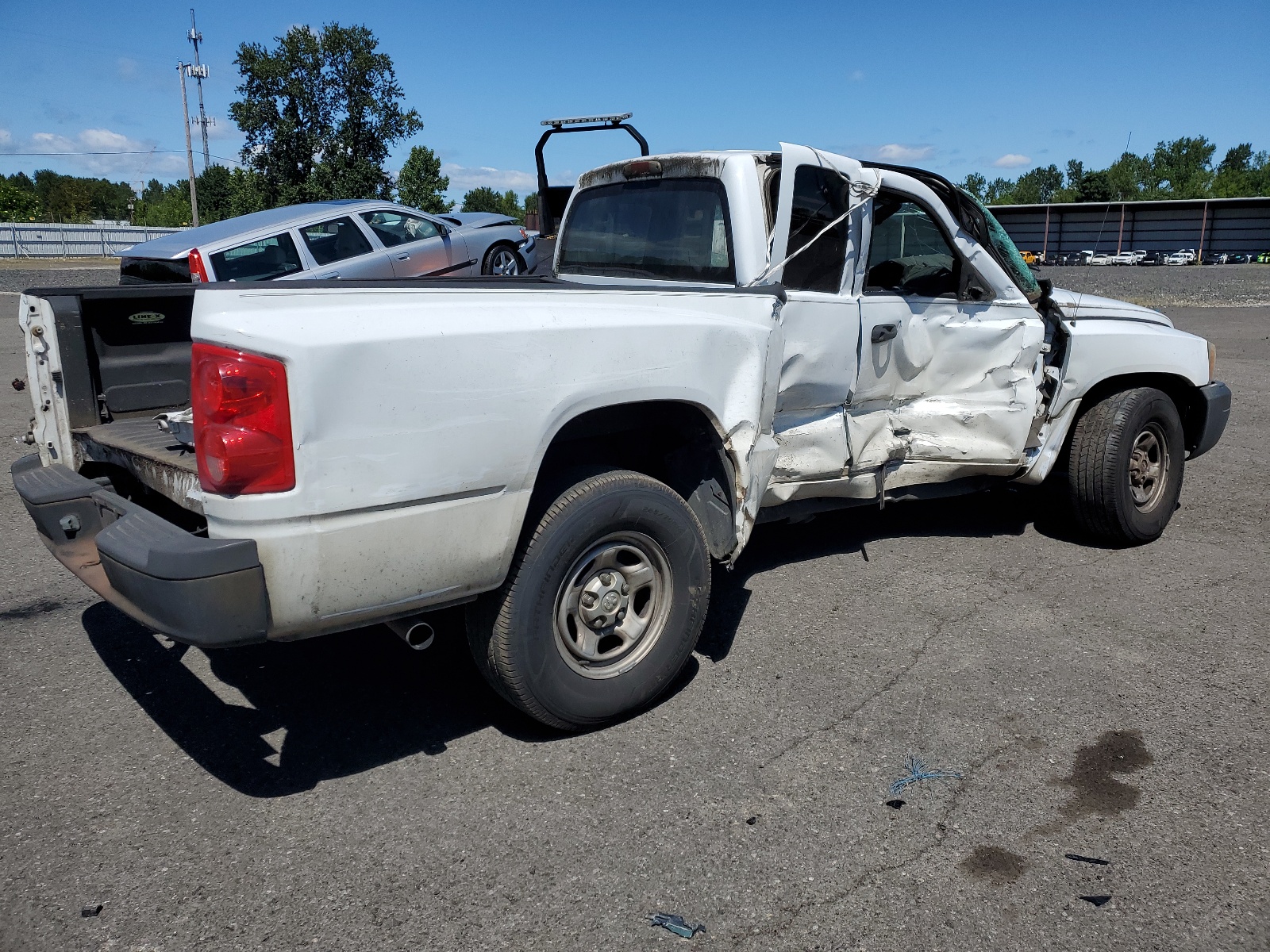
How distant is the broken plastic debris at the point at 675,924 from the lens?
241 centimetres

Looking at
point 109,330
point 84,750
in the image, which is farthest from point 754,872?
point 109,330

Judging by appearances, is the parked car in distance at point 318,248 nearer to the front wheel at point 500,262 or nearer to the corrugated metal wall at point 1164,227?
the front wheel at point 500,262

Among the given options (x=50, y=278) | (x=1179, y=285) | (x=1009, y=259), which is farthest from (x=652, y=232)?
(x=1179, y=285)

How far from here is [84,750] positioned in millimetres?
3262

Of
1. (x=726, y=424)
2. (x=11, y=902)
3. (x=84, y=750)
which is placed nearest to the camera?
(x=11, y=902)

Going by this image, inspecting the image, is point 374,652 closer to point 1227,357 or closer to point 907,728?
point 907,728

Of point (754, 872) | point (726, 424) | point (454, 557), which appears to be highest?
point (726, 424)

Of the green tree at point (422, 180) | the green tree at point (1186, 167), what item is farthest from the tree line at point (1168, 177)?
the green tree at point (422, 180)

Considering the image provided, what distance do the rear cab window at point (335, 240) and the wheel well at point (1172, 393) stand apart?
7854mm

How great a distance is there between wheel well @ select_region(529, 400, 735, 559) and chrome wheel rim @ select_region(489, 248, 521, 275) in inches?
351

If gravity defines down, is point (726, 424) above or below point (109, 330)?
below

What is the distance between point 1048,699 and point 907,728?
0.63m

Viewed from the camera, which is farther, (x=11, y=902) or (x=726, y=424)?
(x=726, y=424)

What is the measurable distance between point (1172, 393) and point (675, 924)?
4.74 metres
